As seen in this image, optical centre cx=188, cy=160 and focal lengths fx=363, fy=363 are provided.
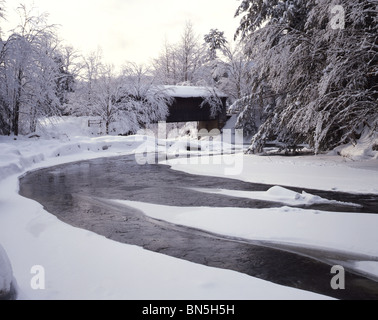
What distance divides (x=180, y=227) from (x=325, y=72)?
8881 millimetres

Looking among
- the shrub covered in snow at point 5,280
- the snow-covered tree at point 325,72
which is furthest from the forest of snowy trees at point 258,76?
the shrub covered in snow at point 5,280

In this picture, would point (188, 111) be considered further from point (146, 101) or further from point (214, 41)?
point (214, 41)

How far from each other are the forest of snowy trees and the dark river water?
464 cm

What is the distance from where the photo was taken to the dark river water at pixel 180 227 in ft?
14.9

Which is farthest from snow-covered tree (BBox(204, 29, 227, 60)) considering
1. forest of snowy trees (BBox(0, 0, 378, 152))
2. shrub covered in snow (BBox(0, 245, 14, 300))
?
shrub covered in snow (BBox(0, 245, 14, 300))

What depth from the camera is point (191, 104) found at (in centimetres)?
3562

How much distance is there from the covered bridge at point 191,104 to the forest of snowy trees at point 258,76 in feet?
3.36

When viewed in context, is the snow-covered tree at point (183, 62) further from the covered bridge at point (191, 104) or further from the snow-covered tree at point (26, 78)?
the snow-covered tree at point (26, 78)

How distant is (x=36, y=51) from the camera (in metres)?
23.0

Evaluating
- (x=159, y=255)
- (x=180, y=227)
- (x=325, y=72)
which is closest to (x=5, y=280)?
(x=159, y=255)

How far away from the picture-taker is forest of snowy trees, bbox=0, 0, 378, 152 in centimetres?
1205

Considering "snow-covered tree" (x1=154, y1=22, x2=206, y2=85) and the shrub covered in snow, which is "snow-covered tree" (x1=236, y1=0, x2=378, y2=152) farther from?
"snow-covered tree" (x1=154, y1=22, x2=206, y2=85)

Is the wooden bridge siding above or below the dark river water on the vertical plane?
above
